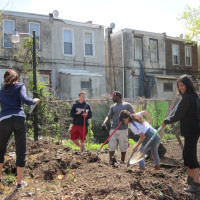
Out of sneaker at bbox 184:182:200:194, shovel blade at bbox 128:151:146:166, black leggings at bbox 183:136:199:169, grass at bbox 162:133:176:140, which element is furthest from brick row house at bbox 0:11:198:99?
sneaker at bbox 184:182:200:194

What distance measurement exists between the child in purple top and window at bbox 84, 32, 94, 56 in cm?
1524

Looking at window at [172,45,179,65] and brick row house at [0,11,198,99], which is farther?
window at [172,45,179,65]

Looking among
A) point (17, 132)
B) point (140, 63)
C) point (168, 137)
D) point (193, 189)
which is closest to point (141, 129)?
point (193, 189)

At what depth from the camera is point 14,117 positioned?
3.72m

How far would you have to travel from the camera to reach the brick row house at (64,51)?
15.9 metres

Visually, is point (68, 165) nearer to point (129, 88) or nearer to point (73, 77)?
point (73, 77)

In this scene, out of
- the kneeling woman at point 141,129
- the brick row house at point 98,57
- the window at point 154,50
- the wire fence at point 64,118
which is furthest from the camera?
the window at point 154,50

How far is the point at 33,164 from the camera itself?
464cm

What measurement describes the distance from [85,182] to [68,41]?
609 inches

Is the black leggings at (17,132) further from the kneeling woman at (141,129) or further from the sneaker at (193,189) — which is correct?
the sneaker at (193,189)

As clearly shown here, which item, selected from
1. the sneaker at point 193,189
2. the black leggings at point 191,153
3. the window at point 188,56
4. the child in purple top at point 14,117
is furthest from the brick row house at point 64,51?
the sneaker at point 193,189

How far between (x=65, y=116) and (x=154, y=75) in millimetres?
13561

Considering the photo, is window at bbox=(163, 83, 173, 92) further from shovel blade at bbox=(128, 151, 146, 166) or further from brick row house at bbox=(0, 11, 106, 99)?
shovel blade at bbox=(128, 151, 146, 166)

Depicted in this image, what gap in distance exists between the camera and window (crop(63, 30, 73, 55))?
17.9 metres
